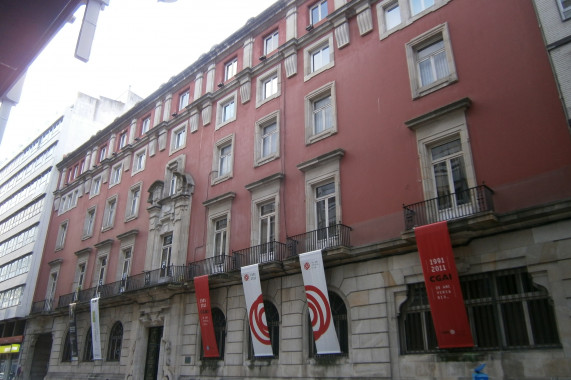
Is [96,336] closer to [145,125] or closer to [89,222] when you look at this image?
[89,222]

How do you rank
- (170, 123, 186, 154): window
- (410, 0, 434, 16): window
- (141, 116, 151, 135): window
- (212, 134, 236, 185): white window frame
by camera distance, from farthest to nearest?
(141, 116, 151, 135): window < (170, 123, 186, 154): window < (212, 134, 236, 185): white window frame < (410, 0, 434, 16): window

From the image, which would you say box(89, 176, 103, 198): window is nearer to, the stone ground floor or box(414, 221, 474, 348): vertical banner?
the stone ground floor

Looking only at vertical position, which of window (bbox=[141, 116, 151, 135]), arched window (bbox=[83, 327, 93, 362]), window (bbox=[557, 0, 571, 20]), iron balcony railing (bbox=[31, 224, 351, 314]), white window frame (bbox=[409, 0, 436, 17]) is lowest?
arched window (bbox=[83, 327, 93, 362])

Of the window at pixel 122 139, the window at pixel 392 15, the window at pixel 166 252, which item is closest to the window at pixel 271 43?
the window at pixel 392 15

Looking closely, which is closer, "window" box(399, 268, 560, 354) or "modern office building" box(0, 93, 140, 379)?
"window" box(399, 268, 560, 354)

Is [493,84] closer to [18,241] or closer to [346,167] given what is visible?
[346,167]

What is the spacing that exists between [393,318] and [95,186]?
2640cm

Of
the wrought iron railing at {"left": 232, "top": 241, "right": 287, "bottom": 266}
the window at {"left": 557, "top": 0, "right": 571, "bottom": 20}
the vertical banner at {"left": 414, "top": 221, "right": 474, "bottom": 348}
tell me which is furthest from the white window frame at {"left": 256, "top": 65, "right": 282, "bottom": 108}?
the window at {"left": 557, "top": 0, "right": 571, "bottom": 20}

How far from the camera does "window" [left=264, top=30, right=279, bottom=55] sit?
21891 millimetres

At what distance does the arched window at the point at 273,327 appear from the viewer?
1651 centimetres

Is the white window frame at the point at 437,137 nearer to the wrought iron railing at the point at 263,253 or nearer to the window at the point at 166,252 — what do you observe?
the wrought iron railing at the point at 263,253

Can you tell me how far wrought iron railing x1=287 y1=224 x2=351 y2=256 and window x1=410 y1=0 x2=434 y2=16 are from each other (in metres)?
8.45

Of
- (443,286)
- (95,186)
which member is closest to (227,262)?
(443,286)

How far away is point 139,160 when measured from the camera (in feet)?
94.5
